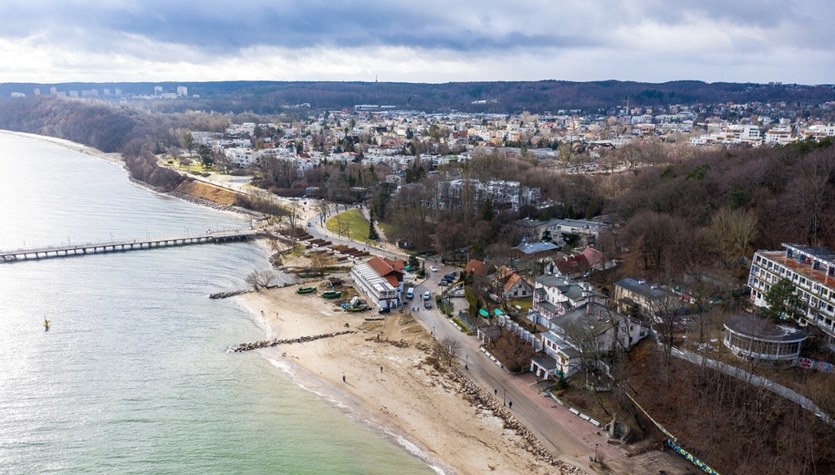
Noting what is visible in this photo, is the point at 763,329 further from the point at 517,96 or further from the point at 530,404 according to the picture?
the point at 517,96

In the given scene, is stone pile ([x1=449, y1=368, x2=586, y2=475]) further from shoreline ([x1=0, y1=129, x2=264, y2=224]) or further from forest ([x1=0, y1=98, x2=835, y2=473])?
shoreline ([x1=0, y1=129, x2=264, y2=224])

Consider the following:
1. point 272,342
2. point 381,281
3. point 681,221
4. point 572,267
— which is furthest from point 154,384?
point 681,221

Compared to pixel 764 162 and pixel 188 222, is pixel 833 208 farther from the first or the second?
pixel 188 222

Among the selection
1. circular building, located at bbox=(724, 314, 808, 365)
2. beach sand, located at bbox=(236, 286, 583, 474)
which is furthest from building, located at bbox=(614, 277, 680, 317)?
beach sand, located at bbox=(236, 286, 583, 474)

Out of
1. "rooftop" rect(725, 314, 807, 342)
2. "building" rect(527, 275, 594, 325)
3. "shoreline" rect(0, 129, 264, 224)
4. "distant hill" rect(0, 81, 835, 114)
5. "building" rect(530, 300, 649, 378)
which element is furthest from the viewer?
"distant hill" rect(0, 81, 835, 114)

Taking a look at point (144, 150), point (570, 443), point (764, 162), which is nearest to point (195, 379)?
point (570, 443)
